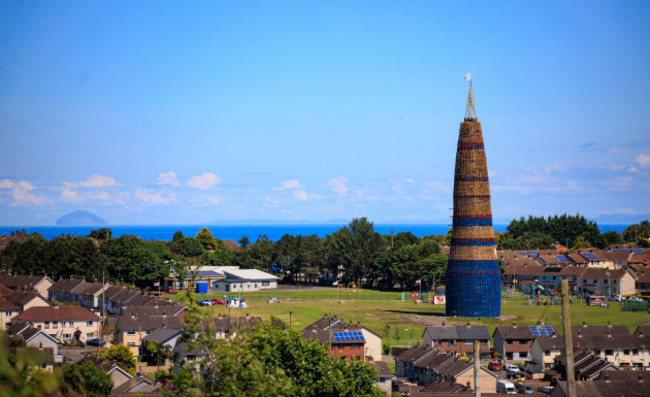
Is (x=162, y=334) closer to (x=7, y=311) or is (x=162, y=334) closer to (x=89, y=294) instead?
(x=7, y=311)

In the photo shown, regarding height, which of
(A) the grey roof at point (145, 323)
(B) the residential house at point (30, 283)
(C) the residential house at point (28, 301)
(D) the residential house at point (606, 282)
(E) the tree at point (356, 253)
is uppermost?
(E) the tree at point (356, 253)

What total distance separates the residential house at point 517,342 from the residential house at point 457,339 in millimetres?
1381

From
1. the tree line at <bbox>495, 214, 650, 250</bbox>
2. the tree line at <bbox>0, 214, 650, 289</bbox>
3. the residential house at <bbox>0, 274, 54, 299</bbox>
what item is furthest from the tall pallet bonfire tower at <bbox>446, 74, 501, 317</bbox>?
the tree line at <bbox>495, 214, 650, 250</bbox>

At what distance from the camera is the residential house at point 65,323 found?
245ft

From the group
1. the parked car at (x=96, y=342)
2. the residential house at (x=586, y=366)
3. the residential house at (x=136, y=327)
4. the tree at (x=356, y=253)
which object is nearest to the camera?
the residential house at (x=586, y=366)

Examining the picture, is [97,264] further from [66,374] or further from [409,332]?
[66,374]

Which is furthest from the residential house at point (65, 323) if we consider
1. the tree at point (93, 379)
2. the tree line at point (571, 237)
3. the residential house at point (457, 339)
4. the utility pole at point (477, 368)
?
the tree line at point (571, 237)

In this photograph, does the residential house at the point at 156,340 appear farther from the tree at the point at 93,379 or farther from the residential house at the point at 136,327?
the tree at the point at 93,379

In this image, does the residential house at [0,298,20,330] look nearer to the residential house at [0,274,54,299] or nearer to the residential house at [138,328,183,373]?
the residential house at [0,274,54,299]

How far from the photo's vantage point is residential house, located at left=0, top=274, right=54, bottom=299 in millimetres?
103750

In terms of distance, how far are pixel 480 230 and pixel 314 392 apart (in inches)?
2030

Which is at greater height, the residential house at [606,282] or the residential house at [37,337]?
the residential house at [606,282]

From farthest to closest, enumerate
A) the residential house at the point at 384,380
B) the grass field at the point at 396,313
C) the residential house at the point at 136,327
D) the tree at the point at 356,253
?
the tree at the point at 356,253 < the grass field at the point at 396,313 < the residential house at the point at 136,327 < the residential house at the point at 384,380

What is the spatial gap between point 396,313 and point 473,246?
13324 millimetres
